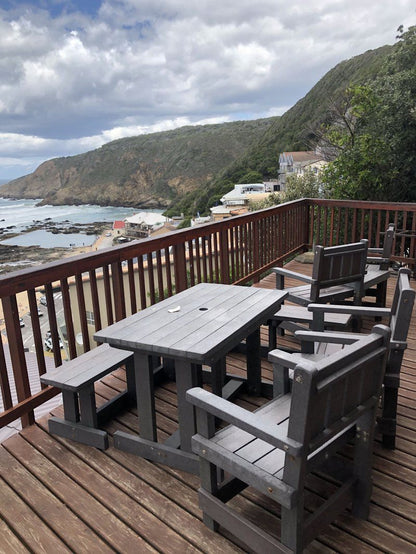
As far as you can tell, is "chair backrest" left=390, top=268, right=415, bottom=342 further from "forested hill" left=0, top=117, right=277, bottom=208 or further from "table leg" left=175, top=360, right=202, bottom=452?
"forested hill" left=0, top=117, right=277, bottom=208

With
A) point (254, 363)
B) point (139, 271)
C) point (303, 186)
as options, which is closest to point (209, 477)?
point (254, 363)

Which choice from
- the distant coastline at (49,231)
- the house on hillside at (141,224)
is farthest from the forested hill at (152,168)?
the house on hillside at (141,224)

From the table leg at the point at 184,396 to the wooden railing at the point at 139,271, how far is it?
2.15 ft

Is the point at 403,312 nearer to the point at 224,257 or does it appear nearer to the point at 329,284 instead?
the point at 329,284

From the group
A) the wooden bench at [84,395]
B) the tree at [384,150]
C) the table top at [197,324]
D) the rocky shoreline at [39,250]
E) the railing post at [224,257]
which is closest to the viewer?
the table top at [197,324]

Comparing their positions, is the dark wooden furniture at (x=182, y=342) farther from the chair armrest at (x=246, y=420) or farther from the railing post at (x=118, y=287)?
the railing post at (x=118, y=287)

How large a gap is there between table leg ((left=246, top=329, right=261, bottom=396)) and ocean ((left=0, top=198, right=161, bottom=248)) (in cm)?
7464

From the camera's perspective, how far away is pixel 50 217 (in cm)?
10138

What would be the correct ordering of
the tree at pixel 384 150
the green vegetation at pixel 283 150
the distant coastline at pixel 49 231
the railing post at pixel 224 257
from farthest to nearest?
the distant coastline at pixel 49 231, the green vegetation at pixel 283 150, the tree at pixel 384 150, the railing post at pixel 224 257

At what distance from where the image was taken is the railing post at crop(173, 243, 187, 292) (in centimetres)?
354

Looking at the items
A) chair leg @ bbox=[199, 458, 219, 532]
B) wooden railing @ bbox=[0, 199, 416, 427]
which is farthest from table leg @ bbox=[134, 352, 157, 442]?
chair leg @ bbox=[199, 458, 219, 532]

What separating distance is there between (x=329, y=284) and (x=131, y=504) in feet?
6.84

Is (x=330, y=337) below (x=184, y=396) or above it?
above

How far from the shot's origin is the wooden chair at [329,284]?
285 centimetres
